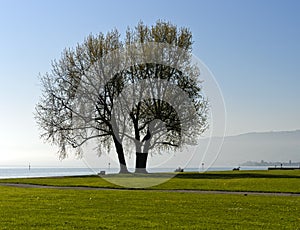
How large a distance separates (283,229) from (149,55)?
43.6 m

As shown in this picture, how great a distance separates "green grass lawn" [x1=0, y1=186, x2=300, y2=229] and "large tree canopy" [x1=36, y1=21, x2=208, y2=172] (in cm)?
3190

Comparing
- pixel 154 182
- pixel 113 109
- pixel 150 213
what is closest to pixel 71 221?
pixel 150 213

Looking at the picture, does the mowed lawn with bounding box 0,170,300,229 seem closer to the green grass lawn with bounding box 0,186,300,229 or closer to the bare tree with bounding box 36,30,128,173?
the green grass lawn with bounding box 0,186,300,229

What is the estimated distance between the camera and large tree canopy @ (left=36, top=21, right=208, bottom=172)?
57.8 m

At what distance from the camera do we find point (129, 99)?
5791 cm

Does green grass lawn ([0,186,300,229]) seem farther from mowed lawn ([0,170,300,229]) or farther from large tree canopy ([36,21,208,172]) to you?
large tree canopy ([36,21,208,172])

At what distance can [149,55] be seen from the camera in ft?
192

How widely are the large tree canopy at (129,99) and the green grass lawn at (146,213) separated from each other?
31.9 metres

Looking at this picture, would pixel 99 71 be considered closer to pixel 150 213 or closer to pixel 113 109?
pixel 113 109

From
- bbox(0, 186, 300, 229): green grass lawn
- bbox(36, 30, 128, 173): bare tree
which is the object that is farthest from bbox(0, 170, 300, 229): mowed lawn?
bbox(36, 30, 128, 173): bare tree

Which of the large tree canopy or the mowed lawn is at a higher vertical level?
the large tree canopy

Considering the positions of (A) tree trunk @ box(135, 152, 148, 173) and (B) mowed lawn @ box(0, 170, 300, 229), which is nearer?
(B) mowed lawn @ box(0, 170, 300, 229)

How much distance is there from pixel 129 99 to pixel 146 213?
3845cm

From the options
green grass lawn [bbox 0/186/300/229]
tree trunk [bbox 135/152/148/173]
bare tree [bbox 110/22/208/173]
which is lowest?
green grass lawn [bbox 0/186/300/229]
